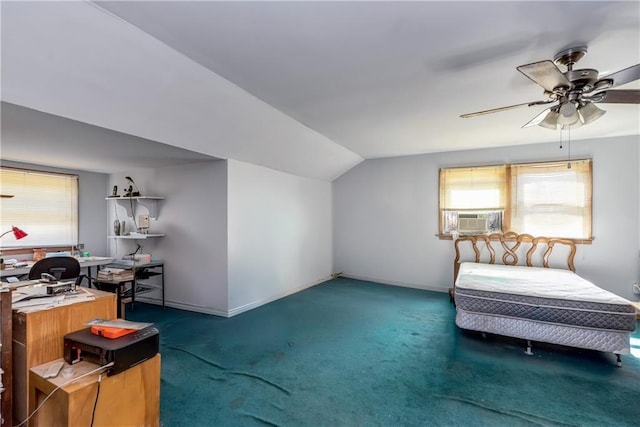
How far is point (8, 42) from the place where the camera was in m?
1.70

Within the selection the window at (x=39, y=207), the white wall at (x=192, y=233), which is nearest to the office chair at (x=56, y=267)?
the white wall at (x=192, y=233)

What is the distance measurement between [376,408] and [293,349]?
3.68 feet

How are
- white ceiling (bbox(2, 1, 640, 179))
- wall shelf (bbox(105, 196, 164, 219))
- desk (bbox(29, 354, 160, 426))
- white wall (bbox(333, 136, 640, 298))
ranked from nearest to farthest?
desk (bbox(29, 354, 160, 426)) → white ceiling (bbox(2, 1, 640, 179)) → white wall (bbox(333, 136, 640, 298)) → wall shelf (bbox(105, 196, 164, 219))

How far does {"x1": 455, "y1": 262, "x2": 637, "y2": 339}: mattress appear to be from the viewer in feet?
8.82

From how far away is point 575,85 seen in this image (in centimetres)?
216

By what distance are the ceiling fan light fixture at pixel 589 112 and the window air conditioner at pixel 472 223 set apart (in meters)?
2.61

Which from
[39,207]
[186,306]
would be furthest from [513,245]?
[39,207]

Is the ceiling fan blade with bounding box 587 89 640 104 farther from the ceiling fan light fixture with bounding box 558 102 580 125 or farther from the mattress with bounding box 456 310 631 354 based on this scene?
the mattress with bounding box 456 310 631 354

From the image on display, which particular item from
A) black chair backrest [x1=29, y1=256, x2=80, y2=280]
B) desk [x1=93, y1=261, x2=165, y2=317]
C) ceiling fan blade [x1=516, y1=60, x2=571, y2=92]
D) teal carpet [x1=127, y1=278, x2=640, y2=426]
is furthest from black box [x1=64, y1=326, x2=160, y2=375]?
ceiling fan blade [x1=516, y1=60, x2=571, y2=92]

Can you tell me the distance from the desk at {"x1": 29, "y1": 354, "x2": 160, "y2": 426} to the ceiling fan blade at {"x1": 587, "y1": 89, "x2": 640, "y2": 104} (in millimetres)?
3547

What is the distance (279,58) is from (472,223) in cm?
421

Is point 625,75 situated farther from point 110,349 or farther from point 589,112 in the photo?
point 110,349

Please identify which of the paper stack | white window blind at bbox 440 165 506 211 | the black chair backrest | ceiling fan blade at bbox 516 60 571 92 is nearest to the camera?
ceiling fan blade at bbox 516 60 571 92

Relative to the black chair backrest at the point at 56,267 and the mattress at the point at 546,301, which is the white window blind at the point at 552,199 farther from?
the black chair backrest at the point at 56,267
